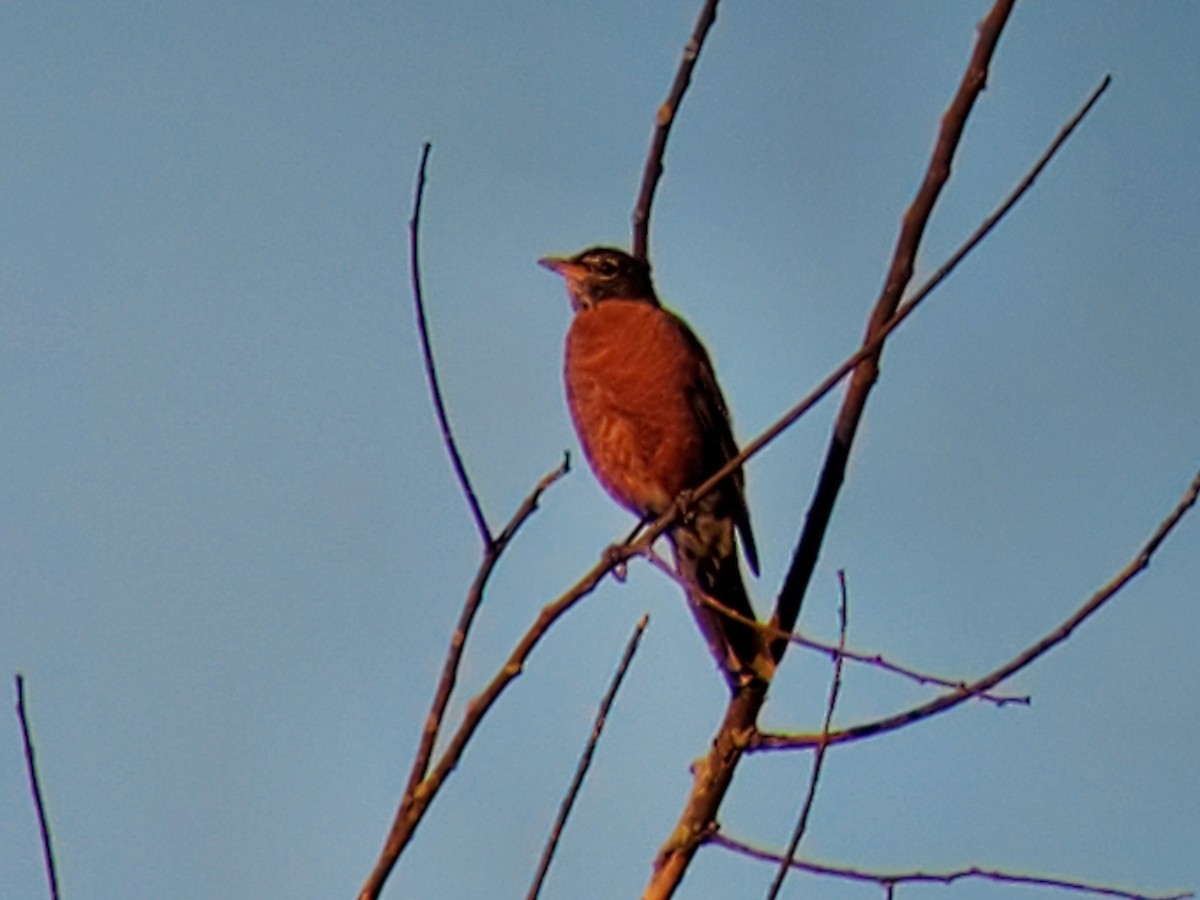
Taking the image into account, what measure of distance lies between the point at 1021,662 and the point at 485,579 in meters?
0.98

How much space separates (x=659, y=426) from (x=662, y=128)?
6.49 feet

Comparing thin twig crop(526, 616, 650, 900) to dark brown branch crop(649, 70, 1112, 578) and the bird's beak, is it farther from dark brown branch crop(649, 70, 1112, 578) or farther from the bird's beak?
the bird's beak

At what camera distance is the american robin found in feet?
19.0

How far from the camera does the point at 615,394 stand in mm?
6059

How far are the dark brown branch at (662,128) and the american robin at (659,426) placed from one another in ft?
4.63

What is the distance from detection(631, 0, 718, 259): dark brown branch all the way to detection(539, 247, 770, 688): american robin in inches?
55.6

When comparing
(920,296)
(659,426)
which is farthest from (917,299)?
(659,426)

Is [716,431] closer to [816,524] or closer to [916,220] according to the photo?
[816,524]

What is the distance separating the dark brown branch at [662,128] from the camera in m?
3.83

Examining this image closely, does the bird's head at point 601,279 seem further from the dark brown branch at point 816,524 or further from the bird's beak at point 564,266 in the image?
the dark brown branch at point 816,524

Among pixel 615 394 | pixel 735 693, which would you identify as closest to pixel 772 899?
pixel 735 693

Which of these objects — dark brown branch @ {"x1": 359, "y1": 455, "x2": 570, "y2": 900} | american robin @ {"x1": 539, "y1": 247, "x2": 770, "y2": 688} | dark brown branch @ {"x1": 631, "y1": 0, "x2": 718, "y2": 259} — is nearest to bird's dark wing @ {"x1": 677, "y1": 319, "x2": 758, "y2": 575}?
american robin @ {"x1": 539, "y1": 247, "x2": 770, "y2": 688}

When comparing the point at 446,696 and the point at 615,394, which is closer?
the point at 446,696

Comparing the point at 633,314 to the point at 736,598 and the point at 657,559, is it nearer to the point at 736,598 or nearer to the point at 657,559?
the point at 736,598
